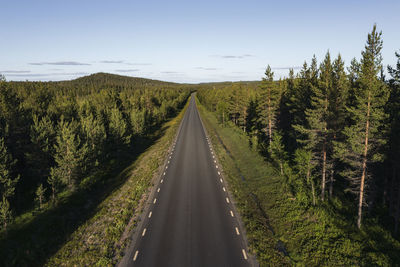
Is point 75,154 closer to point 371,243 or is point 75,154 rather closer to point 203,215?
point 203,215

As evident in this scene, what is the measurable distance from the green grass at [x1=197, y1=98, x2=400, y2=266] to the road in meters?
1.44

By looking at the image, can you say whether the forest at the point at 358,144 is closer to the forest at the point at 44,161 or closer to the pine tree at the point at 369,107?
the pine tree at the point at 369,107

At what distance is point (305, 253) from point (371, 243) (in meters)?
5.65

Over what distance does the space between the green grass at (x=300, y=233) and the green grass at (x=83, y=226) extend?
1016 cm

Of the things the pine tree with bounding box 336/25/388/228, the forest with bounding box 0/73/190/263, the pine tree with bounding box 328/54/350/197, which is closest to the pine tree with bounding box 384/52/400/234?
the pine tree with bounding box 336/25/388/228

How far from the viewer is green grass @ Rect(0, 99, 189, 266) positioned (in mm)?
14551

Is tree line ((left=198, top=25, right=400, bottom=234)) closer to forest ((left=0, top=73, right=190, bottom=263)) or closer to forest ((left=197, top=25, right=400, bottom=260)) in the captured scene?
forest ((left=197, top=25, right=400, bottom=260))

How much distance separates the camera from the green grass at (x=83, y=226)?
14551 mm

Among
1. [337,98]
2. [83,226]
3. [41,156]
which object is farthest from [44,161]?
[337,98]

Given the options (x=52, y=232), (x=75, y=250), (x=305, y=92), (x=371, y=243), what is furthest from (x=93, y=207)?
(x=305, y=92)

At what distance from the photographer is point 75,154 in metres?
27.9

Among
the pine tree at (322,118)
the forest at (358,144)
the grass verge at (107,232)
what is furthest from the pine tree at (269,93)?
the grass verge at (107,232)

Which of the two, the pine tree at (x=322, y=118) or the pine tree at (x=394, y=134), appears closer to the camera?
the pine tree at (x=394, y=134)

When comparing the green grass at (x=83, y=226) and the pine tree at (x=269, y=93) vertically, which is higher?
the pine tree at (x=269, y=93)
